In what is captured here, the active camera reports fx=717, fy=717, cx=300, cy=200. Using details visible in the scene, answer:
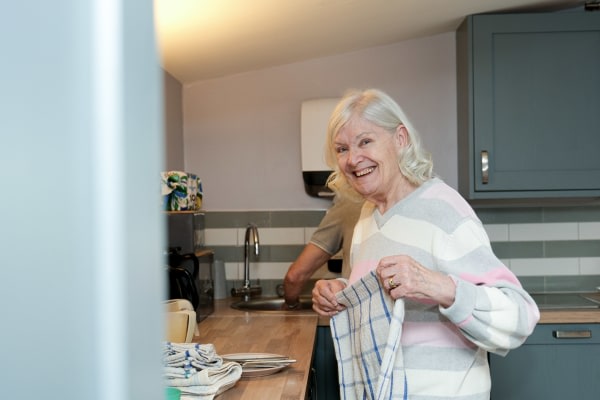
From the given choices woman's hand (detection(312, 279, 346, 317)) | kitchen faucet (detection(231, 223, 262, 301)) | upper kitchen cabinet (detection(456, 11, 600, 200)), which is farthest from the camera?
kitchen faucet (detection(231, 223, 262, 301))

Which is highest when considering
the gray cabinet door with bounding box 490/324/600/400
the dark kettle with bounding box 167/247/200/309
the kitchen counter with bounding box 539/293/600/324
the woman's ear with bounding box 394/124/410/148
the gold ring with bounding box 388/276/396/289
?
the woman's ear with bounding box 394/124/410/148

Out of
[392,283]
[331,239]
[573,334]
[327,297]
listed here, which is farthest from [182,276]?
[573,334]

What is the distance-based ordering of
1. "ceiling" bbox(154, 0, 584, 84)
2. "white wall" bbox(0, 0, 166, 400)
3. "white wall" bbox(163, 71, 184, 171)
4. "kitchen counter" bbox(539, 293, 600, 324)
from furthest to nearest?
"white wall" bbox(163, 71, 184, 171) < "kitchen counter" bbox(539, 293, 600, 324) < "ceiling" bbox(154, 0, 584, 84) < "white wall" bbox(0, 0, 166, 400)

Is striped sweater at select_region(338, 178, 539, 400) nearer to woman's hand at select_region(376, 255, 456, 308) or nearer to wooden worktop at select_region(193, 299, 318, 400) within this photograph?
woman's hand at select_region(376, 255, 456, 308)

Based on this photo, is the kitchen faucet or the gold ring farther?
the kitchen faucet

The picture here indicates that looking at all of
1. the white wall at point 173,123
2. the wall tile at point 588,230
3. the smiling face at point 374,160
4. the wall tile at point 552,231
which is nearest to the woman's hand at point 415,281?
the smiling face at point 374,160

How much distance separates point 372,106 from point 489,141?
1.51 meters

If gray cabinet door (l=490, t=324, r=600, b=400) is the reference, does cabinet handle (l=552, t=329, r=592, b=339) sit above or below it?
above

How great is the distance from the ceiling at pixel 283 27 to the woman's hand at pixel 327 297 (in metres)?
0.99

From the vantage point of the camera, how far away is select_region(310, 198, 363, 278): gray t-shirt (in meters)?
2.61

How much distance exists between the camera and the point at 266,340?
8.14 feet

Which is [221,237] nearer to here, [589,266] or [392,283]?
[589,266]

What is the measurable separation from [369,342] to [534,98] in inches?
74.7

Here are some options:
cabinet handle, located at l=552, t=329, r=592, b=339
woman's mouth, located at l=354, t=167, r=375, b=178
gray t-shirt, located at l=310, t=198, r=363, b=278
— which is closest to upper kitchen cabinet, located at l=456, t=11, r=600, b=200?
cabinet handle, located at l=552, t=329, r=592, b=339
